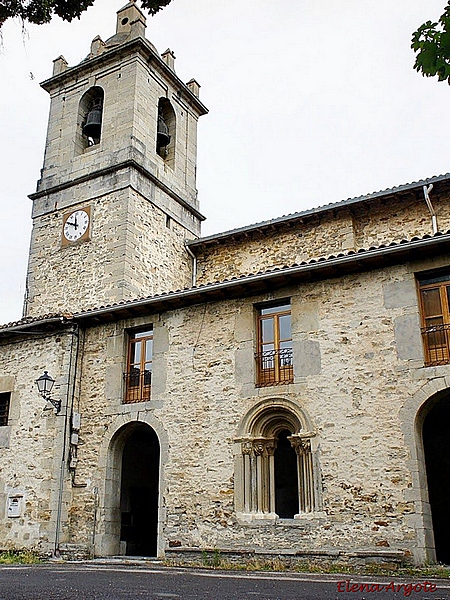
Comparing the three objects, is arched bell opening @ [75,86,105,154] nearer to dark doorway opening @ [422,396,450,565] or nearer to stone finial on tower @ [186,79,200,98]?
stone finial on tower @ [186,79,200,98]

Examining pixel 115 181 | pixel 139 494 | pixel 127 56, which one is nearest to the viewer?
pixel 139 494

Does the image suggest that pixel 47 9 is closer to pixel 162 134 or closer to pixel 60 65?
pixel 162 134

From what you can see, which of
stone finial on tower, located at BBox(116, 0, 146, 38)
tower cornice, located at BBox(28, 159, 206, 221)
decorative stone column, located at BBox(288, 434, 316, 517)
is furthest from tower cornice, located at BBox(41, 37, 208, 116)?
decorative stone column, located at BBox(288, 434, 316, 517)

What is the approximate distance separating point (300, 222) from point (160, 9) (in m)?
11.7

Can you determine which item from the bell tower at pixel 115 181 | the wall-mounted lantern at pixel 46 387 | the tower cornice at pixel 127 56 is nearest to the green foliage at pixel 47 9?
the wall-mounted lantern at pixel 46 387

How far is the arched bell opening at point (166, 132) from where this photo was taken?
1905 centimetres

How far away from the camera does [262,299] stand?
11.7 metres

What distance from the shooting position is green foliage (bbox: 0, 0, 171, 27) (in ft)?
12.4

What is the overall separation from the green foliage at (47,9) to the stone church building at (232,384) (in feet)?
23.2

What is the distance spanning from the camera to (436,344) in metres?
10.0

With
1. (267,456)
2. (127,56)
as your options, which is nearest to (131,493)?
(267,456)

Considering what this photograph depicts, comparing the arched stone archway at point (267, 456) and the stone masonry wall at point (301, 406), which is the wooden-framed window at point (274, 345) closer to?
the stone masonry wall at point (301, 406)

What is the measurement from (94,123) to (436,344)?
40.3ft

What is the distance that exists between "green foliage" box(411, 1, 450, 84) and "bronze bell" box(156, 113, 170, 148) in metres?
16.7
